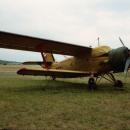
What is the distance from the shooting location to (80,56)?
14.8m

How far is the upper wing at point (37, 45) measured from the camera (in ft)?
40.3

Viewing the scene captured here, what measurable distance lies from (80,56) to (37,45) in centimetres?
256

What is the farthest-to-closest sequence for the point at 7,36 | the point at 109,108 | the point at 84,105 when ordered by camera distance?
the point at 7,36
the point at 84,105
the point at 109,108

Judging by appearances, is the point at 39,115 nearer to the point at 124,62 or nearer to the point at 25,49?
the point at 124,62

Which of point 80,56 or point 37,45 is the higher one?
point 37,45

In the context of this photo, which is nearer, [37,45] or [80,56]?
[37,45]

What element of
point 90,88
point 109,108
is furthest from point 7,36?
point 109,108

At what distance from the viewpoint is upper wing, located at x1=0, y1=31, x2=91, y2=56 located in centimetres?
1227

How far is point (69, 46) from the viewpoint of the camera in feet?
46.5

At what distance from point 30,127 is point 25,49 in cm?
947

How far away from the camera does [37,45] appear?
44.5 ft

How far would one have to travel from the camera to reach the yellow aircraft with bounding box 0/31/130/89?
12195mm

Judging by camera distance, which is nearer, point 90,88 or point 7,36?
point 7,36

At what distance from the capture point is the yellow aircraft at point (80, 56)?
40.0ft
